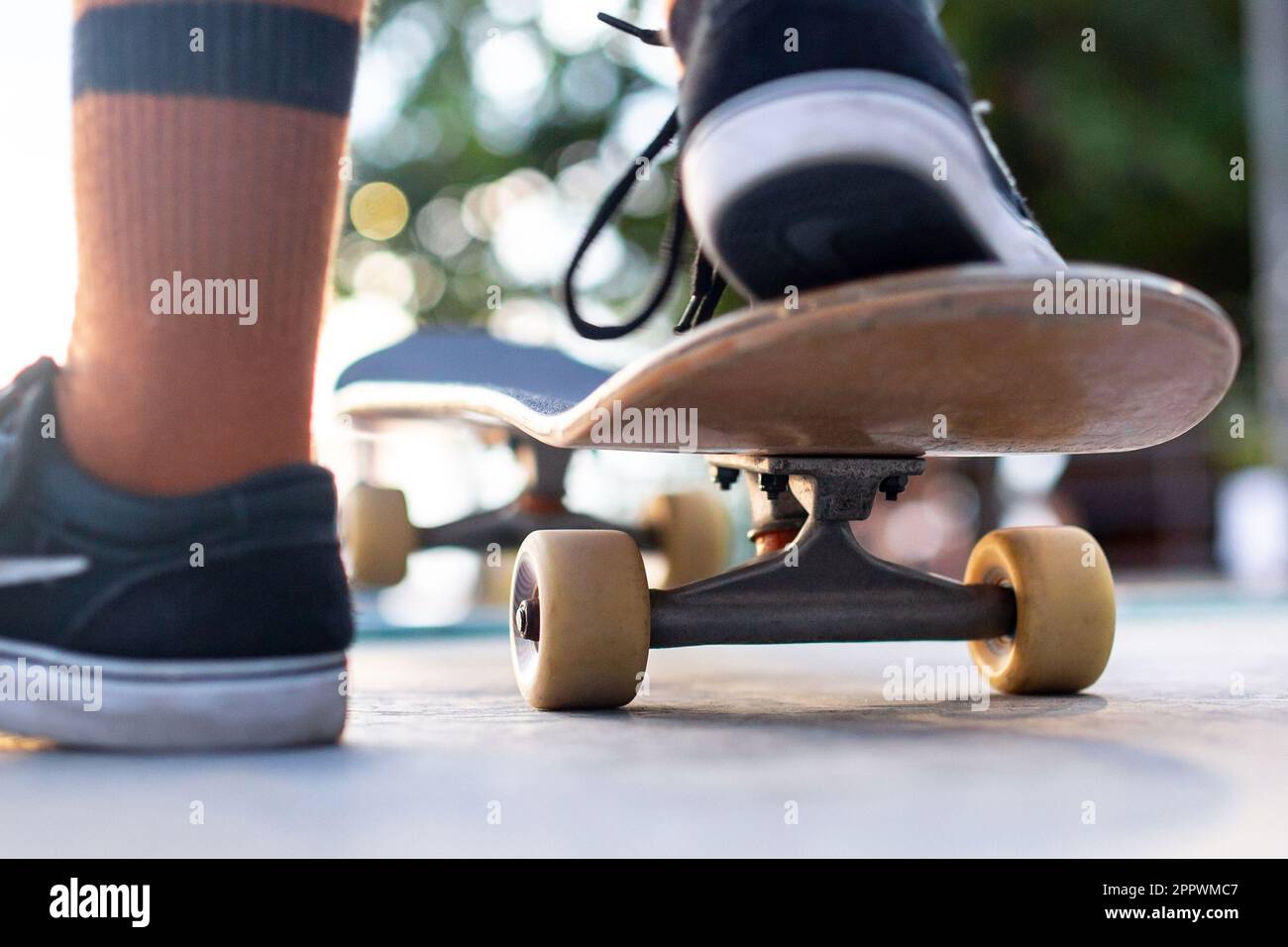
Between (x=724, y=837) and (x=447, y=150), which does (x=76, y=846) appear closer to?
(x=724, y=837)

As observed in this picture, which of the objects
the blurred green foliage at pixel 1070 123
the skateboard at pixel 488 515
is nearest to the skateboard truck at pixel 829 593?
the skateboard at pixel 488 515

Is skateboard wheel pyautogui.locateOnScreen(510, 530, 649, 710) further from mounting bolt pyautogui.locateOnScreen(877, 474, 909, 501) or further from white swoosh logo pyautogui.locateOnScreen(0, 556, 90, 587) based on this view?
white swoosh logo pyautogui.locateOnScreen(0, 556, 90, 587)

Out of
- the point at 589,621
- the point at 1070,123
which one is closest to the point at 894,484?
the point at 589,621

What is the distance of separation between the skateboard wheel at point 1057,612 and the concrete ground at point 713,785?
46mm

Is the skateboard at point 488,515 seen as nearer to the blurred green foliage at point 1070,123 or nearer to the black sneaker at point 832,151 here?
the black sneaker at point 832,151

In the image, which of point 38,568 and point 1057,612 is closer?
point 38,568

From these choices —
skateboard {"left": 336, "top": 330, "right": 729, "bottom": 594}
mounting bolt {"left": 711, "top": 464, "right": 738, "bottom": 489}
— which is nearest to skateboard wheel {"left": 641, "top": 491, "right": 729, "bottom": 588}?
skateboard {"left": 336, "top": 330, "right": 729, "bottom": 594}

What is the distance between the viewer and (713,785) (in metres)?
0.83

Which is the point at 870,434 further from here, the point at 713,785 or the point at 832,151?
the point at 713,785

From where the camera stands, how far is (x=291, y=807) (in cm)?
76

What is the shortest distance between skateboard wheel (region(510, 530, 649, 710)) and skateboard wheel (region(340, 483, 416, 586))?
Answer: 165 cm

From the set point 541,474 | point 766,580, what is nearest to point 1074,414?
point 766,580

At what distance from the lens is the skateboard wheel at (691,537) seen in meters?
2.86

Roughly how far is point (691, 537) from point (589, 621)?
5.56ft
